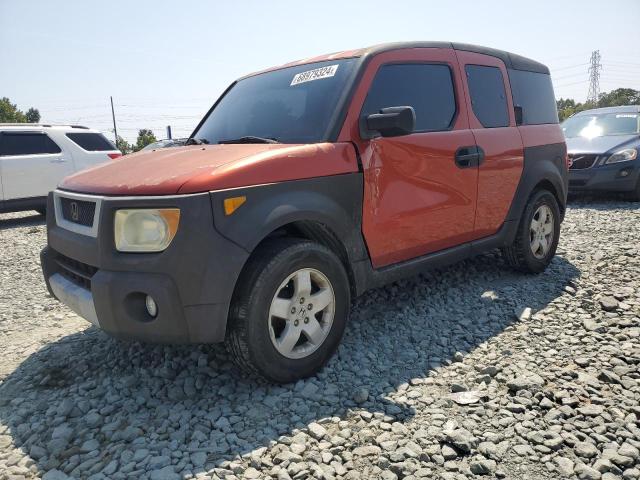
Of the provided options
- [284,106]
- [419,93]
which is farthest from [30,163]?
[419,93]

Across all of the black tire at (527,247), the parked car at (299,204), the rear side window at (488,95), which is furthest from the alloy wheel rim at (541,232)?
the rear side window at (488,95)

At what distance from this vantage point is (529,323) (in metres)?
3.38

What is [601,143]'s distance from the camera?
334 inches

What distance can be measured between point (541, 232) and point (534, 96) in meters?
1.26

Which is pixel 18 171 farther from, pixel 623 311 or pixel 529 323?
pixel 623 311

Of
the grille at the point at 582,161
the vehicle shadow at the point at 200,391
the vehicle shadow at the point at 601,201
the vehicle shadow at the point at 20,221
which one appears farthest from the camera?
the vehicle shadow at the point at 20,221

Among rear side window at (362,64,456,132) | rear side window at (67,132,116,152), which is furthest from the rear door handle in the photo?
rear side window at (67,132,116,152)

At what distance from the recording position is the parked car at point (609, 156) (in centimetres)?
795

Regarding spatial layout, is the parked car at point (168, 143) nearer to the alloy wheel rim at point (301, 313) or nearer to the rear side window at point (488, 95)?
the alloy wheel rim at point (301, 313)

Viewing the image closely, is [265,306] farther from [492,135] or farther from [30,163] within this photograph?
[30,163]

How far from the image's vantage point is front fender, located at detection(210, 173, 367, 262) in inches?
91.5

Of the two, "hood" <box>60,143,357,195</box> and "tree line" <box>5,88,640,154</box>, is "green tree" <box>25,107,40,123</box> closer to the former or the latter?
"tree line" <box>5,88,640,154</box>

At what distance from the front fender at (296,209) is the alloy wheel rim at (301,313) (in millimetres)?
293

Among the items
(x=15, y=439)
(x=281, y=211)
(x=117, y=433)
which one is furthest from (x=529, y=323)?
(x=15, y=439)
